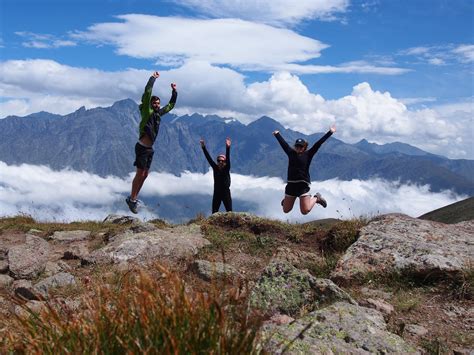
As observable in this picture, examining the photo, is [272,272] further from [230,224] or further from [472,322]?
[230,224]

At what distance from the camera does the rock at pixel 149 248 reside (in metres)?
10.9

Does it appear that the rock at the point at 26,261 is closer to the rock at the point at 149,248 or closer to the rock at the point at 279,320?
the rock at the point at 149,248

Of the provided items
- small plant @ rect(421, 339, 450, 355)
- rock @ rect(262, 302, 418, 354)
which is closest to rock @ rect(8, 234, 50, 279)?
rock @ rect(262, 302, 418, 354)

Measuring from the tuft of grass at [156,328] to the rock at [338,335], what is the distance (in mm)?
1155

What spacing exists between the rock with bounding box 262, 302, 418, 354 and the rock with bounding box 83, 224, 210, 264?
5827mm

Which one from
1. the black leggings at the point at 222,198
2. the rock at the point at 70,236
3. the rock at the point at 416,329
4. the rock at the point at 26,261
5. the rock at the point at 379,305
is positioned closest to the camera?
the rock at the point at 416,329

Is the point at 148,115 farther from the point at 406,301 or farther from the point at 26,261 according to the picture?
the point at 406,301

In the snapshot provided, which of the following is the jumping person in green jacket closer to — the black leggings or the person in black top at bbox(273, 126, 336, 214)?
the black leggings

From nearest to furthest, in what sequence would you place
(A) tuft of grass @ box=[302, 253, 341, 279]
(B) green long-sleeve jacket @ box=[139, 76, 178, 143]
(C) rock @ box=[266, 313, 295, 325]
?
(C) rock @ box=[266, 313, 295, 325], (A) tuft of grass @ box=[302, 253, 341, 279], (B) green long-sleeve jacket @ box=[139, 76, 178, 143]

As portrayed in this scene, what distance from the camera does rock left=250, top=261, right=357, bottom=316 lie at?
674 centimetres

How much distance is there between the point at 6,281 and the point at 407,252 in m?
8.50

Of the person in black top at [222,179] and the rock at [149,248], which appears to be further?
the person in black top at [222,179]

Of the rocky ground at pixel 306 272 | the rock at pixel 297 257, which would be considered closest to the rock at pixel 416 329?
the rocky ground at pixel 306 272

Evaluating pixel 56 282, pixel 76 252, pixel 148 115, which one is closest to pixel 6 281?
pixel 56 282
